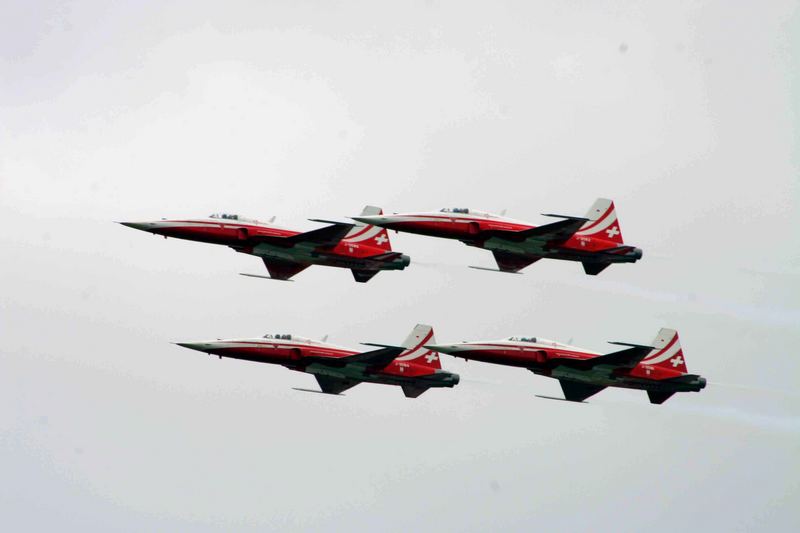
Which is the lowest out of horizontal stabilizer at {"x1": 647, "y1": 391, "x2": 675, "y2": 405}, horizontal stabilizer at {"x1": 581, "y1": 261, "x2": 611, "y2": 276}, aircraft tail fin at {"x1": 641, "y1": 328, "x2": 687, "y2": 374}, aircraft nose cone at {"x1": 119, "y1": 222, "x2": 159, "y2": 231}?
horizontal stabilizer at {"x1": 647, "y1": 391, "x2": 675, "y2": 405}

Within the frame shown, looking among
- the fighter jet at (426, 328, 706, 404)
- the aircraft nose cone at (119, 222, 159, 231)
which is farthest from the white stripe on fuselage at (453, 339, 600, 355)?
the aircraft nose cone at (119, 222, 159, 231)

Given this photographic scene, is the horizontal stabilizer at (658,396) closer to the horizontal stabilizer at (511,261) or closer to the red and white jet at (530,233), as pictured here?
the red and white jet at (530,233)

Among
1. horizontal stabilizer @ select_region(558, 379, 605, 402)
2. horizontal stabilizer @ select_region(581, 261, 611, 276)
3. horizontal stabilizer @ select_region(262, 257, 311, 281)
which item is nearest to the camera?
Answer: horizontal stabilizer @ select_region(581, 261, 611, 276)

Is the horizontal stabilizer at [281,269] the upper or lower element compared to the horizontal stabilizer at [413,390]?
upper

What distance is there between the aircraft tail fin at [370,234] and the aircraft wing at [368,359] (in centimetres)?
573

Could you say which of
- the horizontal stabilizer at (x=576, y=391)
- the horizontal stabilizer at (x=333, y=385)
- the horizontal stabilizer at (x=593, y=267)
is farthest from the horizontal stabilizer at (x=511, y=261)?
the horizontal stabilizer at (x=333, y=385)

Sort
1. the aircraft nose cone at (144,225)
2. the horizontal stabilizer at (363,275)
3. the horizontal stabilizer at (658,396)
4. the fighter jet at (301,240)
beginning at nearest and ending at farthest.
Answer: the aircraft nose cone at (144,225) < the fighter jet at (301,240) < the horizontal stabilizer at (363,275) < the horizontal stabilizer at (658,396)

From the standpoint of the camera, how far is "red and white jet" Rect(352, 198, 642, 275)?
12412 centimetres

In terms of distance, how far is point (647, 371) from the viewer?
126562 mm

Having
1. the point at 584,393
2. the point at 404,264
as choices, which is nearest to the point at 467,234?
the point at 404,264

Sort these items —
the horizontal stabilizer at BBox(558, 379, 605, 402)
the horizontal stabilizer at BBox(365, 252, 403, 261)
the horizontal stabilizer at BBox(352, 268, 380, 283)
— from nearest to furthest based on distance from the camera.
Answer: the horizontal stabilizer at BBox(365, 252, 403, 261) < the horizontal stabilizer at BBox(352, 268, 380, 283) < the horizontal stabilizer at BBox(558, 379, 605, 402)

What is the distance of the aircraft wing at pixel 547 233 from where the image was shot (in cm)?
12350

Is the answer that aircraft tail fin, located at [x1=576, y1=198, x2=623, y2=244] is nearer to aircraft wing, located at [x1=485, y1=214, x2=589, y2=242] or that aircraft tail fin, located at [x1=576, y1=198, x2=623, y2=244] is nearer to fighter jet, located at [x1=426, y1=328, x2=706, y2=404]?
aircraft wing, located at [x1=485, y1=214, x2=589, y2=242]

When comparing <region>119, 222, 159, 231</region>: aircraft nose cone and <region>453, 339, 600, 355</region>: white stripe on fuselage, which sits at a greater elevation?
<region>119, 222, 159, 231</region>: aircraft nose cone
